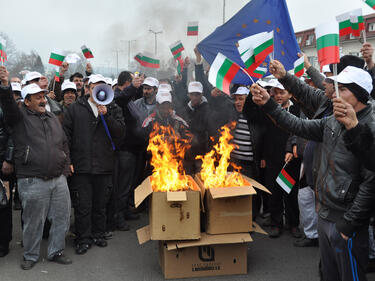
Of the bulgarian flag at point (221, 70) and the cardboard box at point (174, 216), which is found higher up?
the bulgarian flag at point (221, 70)

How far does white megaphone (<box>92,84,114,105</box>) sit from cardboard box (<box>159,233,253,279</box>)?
6.55 feet

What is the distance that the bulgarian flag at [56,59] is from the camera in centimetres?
700

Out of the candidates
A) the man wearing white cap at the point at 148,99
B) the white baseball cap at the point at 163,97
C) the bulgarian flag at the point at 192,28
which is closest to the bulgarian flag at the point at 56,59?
the man wearing white cap at the point at 148,99

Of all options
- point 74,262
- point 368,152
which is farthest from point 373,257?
point 74,262

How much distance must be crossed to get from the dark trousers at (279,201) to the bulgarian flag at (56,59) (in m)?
4.34

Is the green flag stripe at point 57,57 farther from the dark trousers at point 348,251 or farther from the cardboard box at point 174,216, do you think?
the dark trousers at point 348,251

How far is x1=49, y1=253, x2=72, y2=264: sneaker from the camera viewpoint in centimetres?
471

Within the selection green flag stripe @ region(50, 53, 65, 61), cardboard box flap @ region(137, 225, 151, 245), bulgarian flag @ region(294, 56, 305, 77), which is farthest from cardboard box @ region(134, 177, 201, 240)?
green flag stripe @ region(50, 53, 65, 61)

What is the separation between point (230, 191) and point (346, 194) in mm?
1633

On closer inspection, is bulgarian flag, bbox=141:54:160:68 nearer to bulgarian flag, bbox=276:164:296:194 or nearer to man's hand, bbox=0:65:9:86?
bulgarian flag, bbox=276:164:296:194

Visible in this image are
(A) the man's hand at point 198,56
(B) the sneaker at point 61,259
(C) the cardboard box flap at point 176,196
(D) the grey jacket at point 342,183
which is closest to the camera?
(D) the grey jacket at point 342,183

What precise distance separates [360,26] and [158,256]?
4.33 m

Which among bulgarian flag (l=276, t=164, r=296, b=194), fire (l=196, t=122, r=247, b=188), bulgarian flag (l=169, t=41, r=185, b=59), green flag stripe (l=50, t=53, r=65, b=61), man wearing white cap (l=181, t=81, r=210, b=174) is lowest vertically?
bulgarian flag (l=276, t=164, r=296, b=194)

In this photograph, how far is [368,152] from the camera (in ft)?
7.94
